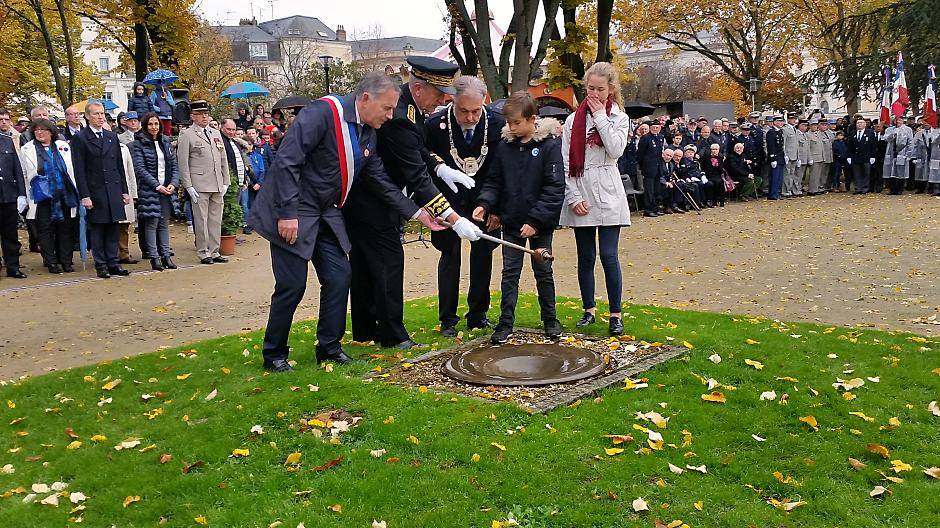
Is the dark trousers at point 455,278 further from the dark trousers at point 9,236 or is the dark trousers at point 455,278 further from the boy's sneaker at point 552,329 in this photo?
the dark trousers at point 9,236

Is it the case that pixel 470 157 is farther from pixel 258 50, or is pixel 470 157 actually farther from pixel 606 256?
pixel 258 50

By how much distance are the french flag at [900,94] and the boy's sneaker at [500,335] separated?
803 inches

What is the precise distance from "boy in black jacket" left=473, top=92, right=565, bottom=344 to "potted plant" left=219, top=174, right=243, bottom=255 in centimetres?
811

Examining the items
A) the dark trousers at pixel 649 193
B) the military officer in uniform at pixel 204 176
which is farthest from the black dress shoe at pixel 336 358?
the dark trousers at pixel 649 193

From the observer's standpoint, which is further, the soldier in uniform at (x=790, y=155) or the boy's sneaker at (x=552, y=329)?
the soldier in uniform at (x=790, y=155)

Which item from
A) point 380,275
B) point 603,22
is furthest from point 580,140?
point 603,22

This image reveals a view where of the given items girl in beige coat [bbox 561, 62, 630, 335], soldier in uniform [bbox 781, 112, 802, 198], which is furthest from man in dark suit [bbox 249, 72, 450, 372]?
soldier in uniform [bbox 781, 112, 802, 198]

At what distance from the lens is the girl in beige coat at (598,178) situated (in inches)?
272

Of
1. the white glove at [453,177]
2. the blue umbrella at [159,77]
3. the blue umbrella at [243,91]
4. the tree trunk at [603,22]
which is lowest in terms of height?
the white glove at [453,177]

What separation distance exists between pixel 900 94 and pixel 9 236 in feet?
72.5

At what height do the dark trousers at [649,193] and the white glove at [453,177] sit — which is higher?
the white glove at [453,177]

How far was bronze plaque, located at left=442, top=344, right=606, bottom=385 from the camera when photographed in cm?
586

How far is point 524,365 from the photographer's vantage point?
618cm

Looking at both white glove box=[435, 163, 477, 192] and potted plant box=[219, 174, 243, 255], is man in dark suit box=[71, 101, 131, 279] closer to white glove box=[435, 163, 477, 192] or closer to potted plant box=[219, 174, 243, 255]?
potted plant box=[219, 174, 243, 255]
